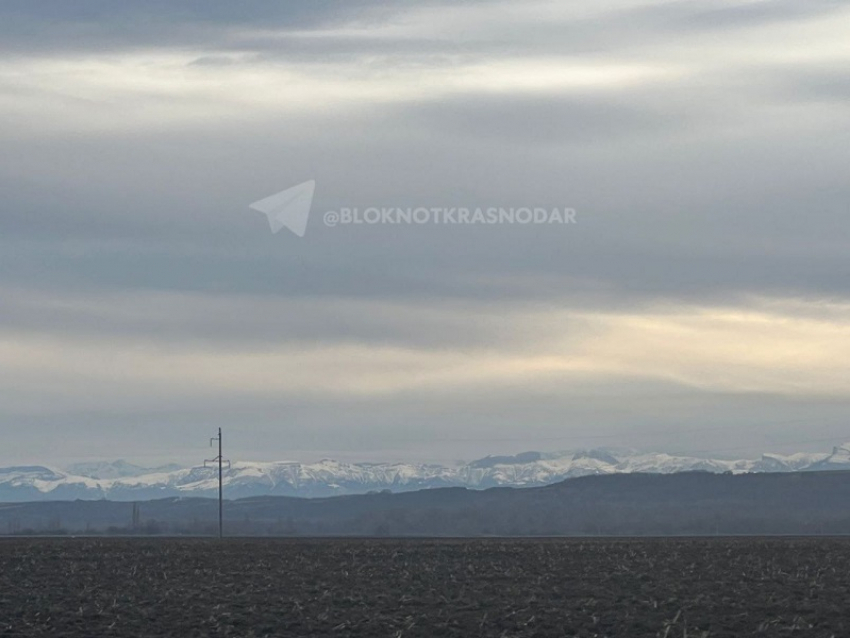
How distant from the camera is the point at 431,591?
230 feet

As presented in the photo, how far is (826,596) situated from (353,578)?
73.3 feet

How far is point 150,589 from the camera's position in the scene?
7244 centimetres

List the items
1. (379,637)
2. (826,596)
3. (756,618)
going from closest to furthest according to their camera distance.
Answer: (379,637)
(756,618)
(826,596)

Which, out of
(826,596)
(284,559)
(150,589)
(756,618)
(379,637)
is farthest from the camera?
(284,559)

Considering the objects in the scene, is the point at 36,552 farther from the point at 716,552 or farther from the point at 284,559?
the point at 716,552

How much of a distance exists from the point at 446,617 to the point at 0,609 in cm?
1831

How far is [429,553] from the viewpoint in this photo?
95.9m

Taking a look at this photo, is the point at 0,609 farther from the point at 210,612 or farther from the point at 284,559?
the point at 284,559

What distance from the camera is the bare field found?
195ft

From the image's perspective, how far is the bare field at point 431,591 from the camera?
5938cm

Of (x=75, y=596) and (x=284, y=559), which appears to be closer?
(x=75, y=596)

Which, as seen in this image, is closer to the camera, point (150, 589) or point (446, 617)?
point (446, 617)

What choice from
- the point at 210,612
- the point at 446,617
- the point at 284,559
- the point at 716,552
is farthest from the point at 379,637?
the point at 716,552

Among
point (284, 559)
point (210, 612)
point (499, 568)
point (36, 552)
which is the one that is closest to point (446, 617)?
point (210, 612)
